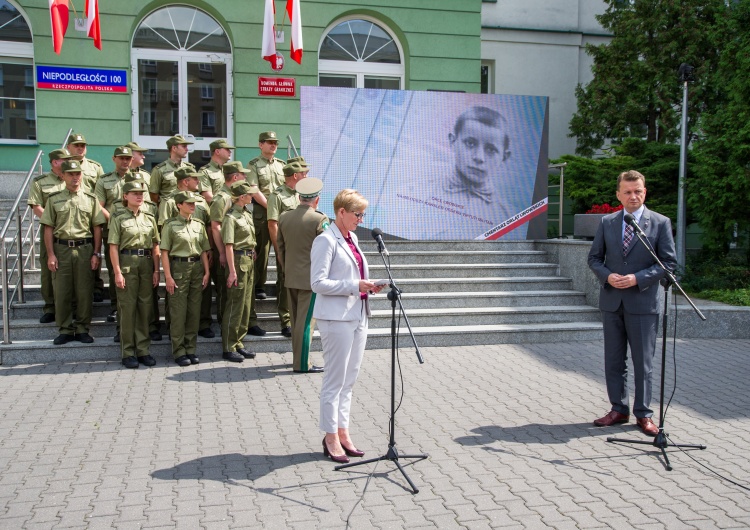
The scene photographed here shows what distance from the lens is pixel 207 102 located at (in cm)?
1496

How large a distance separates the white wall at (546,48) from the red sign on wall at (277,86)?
7.89m

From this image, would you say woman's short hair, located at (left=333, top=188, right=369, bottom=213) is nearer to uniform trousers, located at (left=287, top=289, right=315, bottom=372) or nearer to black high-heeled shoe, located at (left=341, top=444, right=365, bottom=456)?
black high-heeled shoe, located at (left=341, top=444, right=365, bottom=456)

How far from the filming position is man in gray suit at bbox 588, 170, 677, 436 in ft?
20.9

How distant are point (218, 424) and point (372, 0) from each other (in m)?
11.2

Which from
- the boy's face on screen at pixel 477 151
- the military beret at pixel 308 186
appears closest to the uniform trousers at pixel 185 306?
the military beret at pixel 308 186

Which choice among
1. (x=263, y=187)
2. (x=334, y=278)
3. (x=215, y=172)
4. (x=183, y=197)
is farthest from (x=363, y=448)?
(x=215, y=172)

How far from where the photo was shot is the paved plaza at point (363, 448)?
4.75m

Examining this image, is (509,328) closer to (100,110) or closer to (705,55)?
(100,110)

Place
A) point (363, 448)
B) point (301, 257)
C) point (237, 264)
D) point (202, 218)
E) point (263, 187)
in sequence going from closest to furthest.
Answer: point (363, 448) → point (301, 257) → point (237, 264) → point (202, 218) → point (263, 187)

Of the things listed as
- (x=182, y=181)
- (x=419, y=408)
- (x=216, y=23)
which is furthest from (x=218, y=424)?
(x=216, y=23)

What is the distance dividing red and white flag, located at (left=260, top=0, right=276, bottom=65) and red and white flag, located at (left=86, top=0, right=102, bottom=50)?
2.88 m

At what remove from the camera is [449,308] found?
10.8 m

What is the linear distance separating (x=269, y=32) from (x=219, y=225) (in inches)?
234

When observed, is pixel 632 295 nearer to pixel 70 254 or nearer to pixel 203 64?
pixel 70 254
